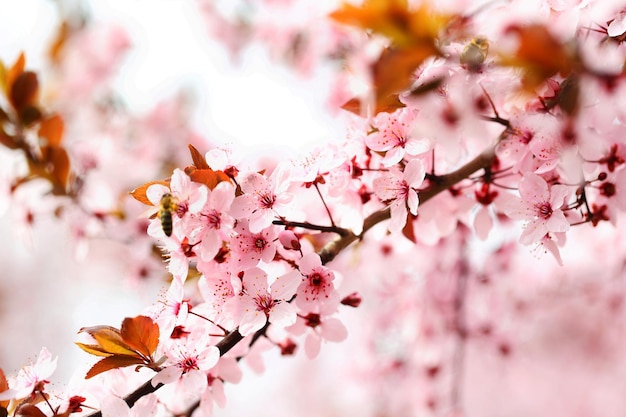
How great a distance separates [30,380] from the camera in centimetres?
82

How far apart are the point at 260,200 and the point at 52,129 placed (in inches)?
32.0

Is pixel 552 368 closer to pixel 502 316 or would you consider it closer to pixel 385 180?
pixel 502 316

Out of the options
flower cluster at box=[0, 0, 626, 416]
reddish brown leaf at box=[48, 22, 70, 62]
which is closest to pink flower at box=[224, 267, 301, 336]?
flower cluster at box=[0, 0, 626, 416]

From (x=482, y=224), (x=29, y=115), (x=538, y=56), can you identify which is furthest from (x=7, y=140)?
(x=538, y=56)

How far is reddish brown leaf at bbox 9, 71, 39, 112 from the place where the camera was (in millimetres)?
1289

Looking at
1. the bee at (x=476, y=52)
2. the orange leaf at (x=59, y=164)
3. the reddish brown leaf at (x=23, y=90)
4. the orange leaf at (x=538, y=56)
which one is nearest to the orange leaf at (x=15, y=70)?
the reddish brown leaf at (x=23, y=90)

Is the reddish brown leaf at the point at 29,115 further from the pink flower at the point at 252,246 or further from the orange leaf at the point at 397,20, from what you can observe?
the orange leaf at the point at 397,20

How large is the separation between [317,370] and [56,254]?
2.98 metres

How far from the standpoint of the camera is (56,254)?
6.17m

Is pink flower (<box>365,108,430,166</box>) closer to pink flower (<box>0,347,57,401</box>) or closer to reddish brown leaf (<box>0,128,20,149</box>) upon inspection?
pink flower (<box>0,347,57,401</box>)

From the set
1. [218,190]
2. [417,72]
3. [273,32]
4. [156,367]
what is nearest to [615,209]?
[417,72]

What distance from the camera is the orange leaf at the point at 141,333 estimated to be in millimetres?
755

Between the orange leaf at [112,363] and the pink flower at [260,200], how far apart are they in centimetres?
23

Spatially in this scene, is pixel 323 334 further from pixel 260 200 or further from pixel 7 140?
pixel 7 140
